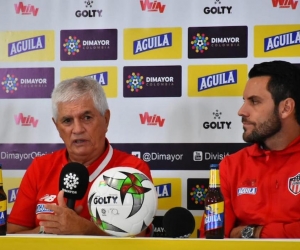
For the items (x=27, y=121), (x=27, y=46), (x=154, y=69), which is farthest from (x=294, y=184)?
(x=27, y=46)

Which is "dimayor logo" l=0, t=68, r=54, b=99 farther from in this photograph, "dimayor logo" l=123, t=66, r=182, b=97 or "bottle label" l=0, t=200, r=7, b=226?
"bottle label" l=0, t=200, r=7, b=226

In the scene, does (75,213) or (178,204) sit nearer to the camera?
(75,213)

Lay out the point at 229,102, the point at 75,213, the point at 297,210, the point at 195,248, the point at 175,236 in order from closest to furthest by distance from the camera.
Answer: the point at 195,248
the point at 175,236
the point at 75,213
the point at 297,210
the point at 229,102

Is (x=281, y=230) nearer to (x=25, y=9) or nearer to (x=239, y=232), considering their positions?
(x=239, y=232)

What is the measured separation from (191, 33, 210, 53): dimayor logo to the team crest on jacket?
904 mm

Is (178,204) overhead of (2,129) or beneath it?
beneath

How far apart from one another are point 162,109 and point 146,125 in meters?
0.12

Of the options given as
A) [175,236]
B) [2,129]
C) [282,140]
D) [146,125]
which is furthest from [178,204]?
[175,236]

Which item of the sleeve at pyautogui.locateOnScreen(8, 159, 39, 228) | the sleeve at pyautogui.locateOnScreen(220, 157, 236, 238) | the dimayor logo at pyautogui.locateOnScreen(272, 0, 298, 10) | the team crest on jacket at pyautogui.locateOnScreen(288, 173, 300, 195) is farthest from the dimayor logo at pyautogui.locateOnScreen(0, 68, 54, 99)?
the team crest on jacket at pyautogui.locateOnScreen(288, 173, 300, 195)

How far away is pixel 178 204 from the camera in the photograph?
3.29 metres

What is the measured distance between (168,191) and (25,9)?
49.2 inches

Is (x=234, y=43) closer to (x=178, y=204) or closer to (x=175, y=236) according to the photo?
(x=178, y=204)

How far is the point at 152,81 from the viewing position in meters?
3.31

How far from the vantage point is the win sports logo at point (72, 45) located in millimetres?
3379
